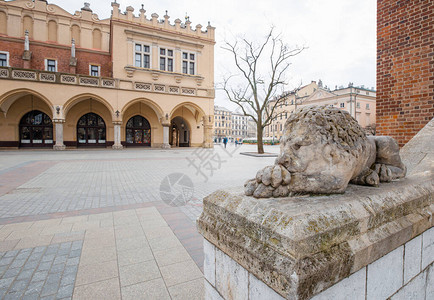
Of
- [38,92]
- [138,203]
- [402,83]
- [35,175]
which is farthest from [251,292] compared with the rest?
[38,92]

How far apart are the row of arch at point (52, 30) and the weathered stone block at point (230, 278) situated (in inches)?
1297

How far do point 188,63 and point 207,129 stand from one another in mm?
8536

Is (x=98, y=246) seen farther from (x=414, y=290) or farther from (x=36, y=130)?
(x=36, y=130)

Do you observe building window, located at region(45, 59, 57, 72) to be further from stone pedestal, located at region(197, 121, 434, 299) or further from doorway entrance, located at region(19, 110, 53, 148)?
stone pedestal, located at region(197, 121, 434, 299)

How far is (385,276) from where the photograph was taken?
1.44 metres

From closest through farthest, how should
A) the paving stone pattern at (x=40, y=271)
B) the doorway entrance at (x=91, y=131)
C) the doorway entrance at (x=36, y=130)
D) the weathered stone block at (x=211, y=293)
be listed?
the weathered stone block at (x=211, y=293), the paving stone pattern at (x=40, y=271), the doorway entrance at (x=36, y=130), the doorway entrance at (x=91, y=131)

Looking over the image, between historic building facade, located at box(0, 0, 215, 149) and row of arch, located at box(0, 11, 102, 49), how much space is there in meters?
0.09

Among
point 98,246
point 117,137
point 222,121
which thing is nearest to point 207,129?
point 117,137

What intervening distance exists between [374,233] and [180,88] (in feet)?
86.4

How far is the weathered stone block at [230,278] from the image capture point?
4.07ft

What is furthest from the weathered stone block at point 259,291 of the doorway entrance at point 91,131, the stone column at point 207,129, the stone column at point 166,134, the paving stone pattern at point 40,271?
the doorway entrance at point 91,131

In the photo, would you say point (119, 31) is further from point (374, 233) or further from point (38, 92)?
point (374, 233)

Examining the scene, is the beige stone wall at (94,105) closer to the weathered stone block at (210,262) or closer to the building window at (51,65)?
the building window at (51,65)

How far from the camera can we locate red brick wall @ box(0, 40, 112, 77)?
2389 cm
